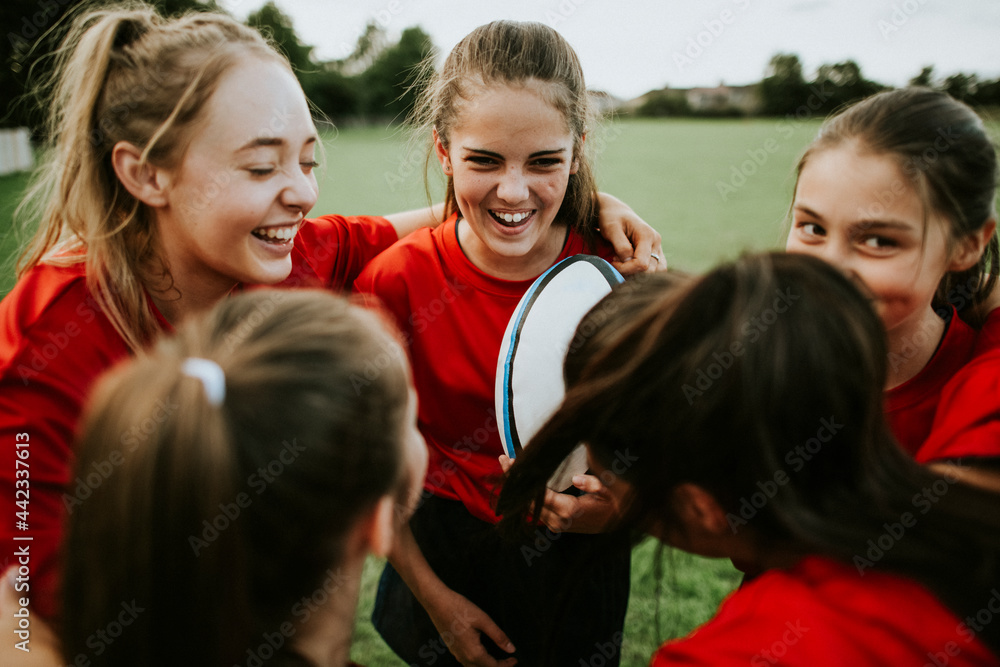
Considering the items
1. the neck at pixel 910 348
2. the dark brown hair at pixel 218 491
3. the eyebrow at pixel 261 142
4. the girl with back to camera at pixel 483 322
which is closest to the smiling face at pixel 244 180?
the eyebrow at pixel 261 142

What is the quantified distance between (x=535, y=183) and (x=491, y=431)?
0.69 m

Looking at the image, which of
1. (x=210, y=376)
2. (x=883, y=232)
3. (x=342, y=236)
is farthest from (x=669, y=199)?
(x=210, y=376)

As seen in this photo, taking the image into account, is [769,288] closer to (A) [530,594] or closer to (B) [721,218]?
(A) [530,594]

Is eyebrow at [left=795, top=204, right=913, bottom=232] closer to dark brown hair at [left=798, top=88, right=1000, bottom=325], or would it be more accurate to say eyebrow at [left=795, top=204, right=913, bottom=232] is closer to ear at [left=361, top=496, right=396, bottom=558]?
dark brown hair at [left=798, top=88, right=1000, bottom=325]

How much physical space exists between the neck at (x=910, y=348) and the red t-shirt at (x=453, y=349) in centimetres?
92

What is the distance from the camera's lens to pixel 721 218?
1088cm

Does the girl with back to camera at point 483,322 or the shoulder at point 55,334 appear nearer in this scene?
the shoulder at point 55,334

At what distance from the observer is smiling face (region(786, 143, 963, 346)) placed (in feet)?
4.49

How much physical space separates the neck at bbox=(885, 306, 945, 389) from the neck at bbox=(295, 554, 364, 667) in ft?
4.12

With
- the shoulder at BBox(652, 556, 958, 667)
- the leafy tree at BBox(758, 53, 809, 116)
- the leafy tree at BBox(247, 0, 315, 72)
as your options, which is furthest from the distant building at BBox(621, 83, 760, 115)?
the shoulder at BBox(652, 556, 958, 667)

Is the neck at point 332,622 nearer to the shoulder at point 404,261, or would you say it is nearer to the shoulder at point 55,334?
the shoulder at point 55,334

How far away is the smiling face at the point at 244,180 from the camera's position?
143 centimetres

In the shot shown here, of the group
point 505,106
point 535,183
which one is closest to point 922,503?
point 535,183

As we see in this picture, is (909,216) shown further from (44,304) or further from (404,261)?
(44,304)
